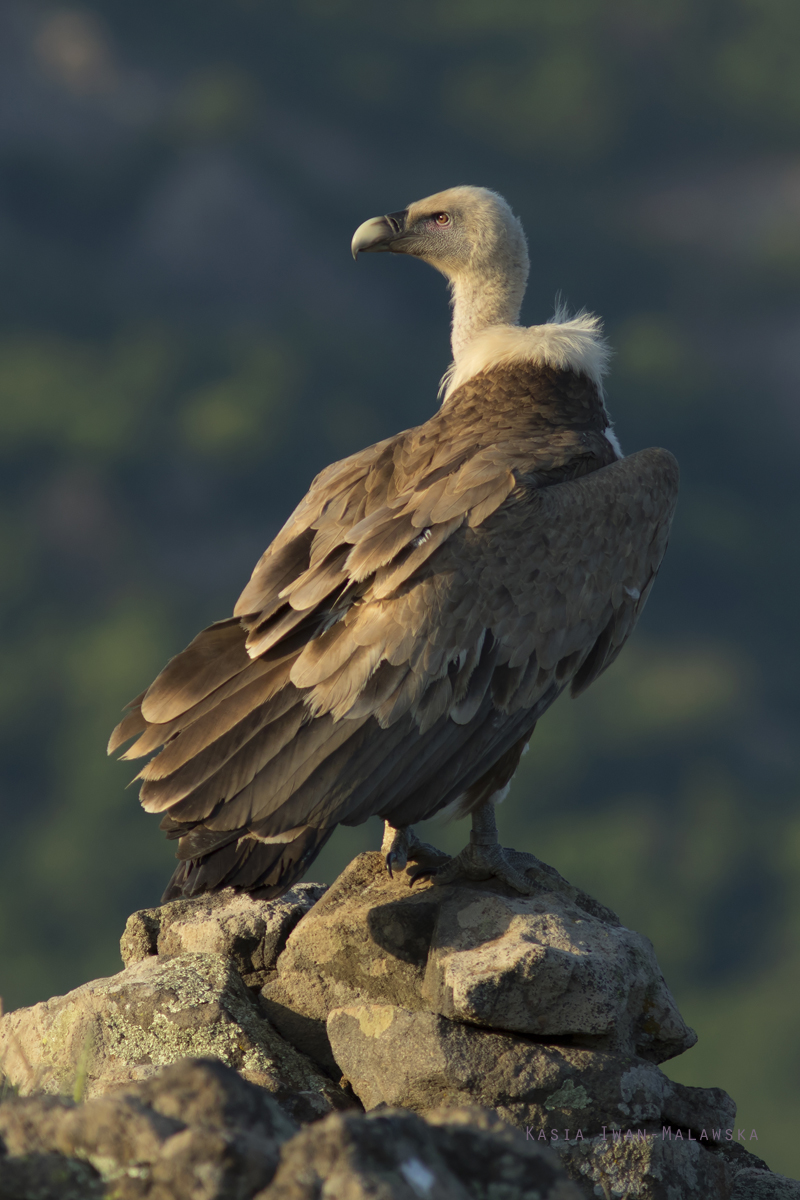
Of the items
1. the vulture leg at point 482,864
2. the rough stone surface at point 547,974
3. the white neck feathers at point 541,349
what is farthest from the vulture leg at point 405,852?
the white neck feathers at point 541,349

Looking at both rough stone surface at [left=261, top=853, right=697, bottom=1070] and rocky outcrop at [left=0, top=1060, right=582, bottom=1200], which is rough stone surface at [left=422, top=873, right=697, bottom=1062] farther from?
rocky outcrop at [left=0, top=1060, right=582, bottom=1200]

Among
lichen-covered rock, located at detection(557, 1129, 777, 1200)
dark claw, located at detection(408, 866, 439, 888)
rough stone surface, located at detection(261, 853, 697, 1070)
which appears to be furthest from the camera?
dark claw, located at detection(408, 866, 439, 888)

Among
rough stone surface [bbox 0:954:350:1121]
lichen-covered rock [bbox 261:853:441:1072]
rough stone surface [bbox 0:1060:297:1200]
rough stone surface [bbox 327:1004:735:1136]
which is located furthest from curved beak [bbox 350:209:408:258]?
rough stone surface [bbox 0:1060:297:1200]

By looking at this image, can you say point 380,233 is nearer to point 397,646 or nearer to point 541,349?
point 541,349

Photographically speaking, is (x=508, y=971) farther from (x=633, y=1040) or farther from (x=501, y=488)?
(x=501, y=488)

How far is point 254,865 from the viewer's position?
5.55m

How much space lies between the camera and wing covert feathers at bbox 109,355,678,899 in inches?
222

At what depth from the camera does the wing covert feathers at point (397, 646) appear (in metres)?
5.64

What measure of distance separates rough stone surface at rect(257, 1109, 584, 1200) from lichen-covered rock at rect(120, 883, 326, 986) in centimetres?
373

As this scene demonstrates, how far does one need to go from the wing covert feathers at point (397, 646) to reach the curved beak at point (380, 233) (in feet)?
8.66

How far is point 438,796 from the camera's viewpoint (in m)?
6.01

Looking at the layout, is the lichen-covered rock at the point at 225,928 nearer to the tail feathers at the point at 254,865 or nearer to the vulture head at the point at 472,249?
the tail feathers at the point at 254,865

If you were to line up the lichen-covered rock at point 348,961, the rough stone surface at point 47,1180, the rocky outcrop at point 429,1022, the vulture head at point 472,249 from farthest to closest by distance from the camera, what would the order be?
1. the vulture head at point 472,249
2. the lichen-covered rock at point 348,961
3. the rocky outcrop at point 429,1022
4. the rough stone surface at point 47,1180

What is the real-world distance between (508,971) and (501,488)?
2.52 meters
